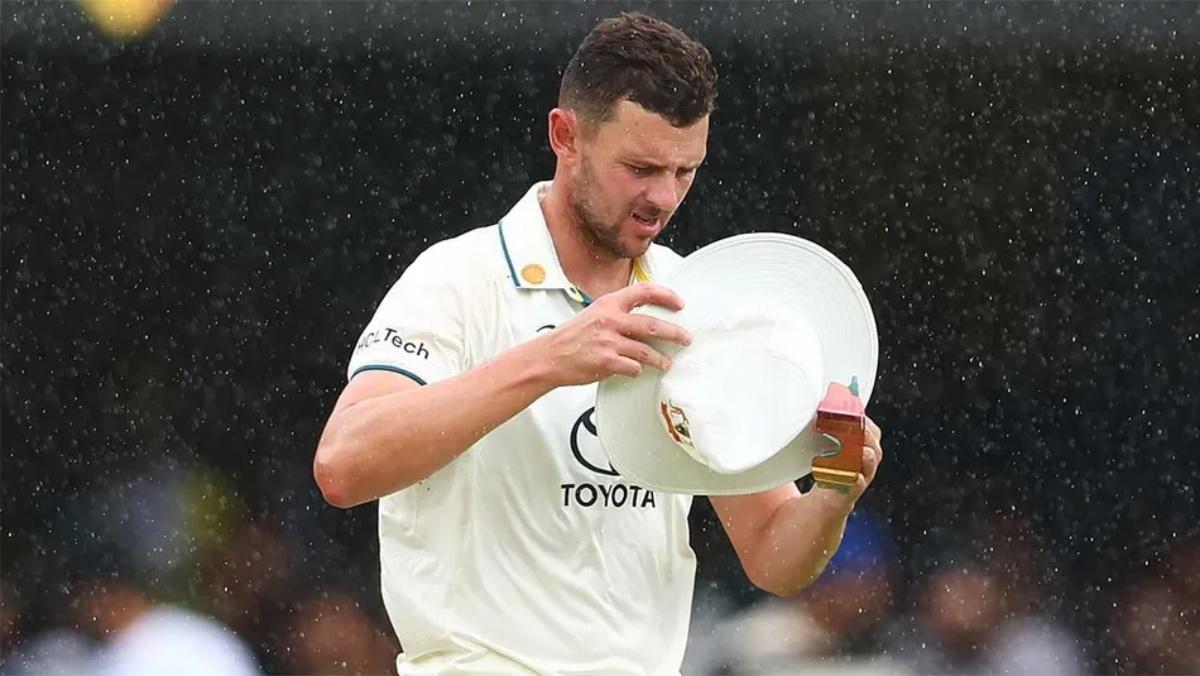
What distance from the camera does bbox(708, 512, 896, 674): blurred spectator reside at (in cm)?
579

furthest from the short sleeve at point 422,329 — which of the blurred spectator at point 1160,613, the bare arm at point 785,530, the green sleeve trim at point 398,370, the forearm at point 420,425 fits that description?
the blurred spectator at point 1160,613

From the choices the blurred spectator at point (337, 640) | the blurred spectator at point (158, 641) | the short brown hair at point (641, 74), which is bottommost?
the blurred spectator at point (337, 640)

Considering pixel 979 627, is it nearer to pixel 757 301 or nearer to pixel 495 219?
pixel 495 219

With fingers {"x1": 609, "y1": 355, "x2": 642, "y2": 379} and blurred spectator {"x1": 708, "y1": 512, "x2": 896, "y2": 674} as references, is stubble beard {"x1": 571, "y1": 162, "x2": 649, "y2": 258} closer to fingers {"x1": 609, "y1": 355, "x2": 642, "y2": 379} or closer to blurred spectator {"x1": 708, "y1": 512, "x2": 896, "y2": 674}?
fingers {"x1": 609, "y1": 355, "x2": 642, "y2": 379}

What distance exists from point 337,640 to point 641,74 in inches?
131

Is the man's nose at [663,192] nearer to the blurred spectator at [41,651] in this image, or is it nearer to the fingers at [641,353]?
the fingers at [641,353]

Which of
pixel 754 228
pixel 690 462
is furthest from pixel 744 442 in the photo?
pixel 754 228

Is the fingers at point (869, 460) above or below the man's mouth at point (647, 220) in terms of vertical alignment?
below

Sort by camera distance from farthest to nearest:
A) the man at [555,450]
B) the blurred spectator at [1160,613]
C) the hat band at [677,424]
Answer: the blurred spectator at [1160,613], the man at [555,450], the hat band at [677,424]

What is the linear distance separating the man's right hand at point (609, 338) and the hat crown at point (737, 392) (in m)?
0.07

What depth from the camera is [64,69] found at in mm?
5660

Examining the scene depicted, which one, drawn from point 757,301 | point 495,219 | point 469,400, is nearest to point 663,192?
point 757,301

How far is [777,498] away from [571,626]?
1.58 feet

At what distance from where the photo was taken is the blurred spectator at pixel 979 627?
5805 mm
